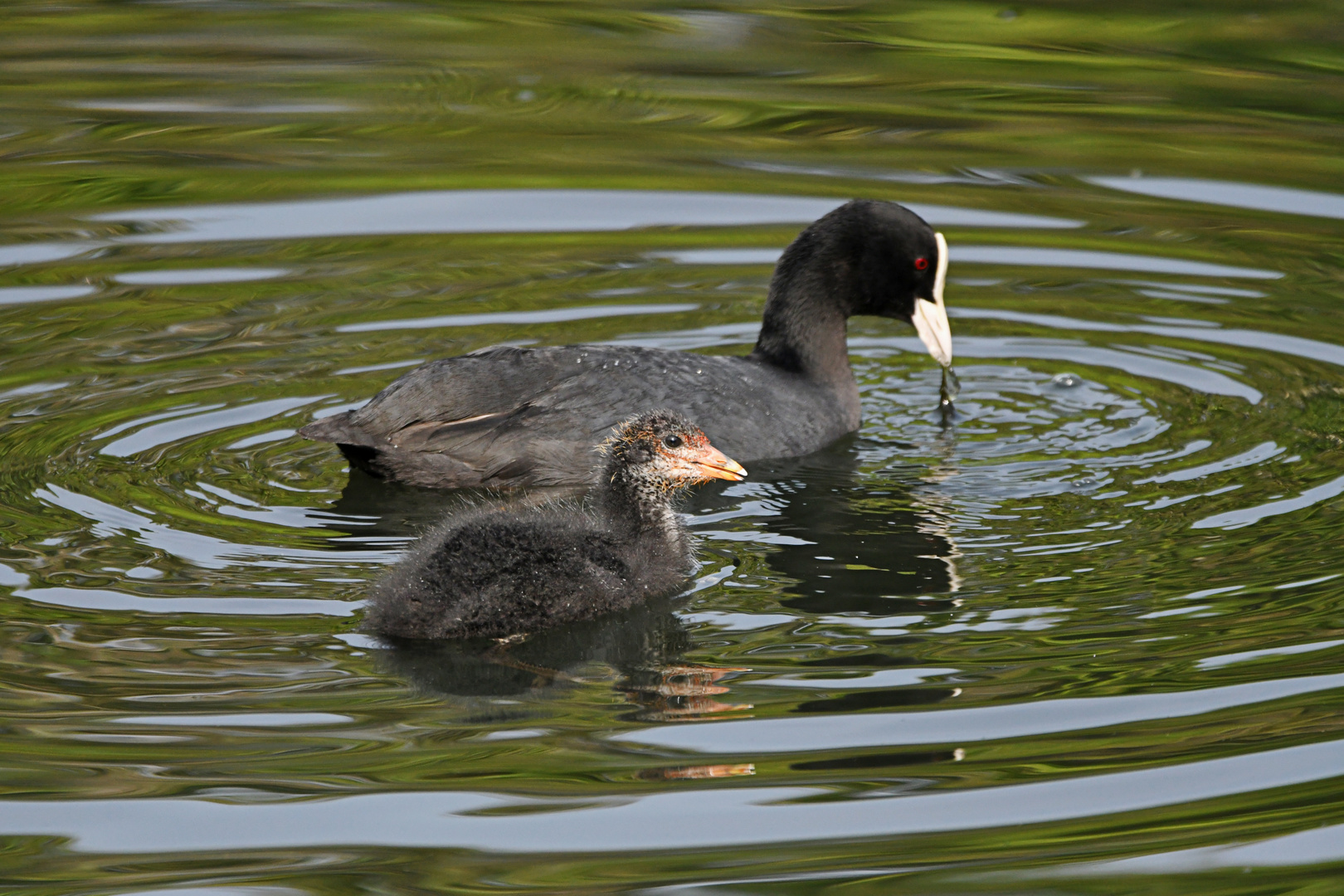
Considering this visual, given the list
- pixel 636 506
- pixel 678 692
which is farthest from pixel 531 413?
pixel 678 692

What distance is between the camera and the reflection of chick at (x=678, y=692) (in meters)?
5.27

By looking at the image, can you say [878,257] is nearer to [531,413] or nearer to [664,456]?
[531,413]

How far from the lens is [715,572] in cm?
666

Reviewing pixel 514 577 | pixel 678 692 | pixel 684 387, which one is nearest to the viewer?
pixel 678 692

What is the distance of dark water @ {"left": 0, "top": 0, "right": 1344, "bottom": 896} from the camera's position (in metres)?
4.62

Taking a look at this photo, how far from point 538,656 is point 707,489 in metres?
2.10

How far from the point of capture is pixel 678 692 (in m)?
5.46

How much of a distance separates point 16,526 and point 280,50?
24.2 ft

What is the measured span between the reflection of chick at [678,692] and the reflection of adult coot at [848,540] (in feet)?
2.19

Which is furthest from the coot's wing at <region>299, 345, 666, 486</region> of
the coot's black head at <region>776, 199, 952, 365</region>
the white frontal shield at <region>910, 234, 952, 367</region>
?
the white frontal shield at <region>910, 234, 952, 367</region>

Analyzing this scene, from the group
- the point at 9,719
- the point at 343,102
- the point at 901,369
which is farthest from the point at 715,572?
the point at 343,102

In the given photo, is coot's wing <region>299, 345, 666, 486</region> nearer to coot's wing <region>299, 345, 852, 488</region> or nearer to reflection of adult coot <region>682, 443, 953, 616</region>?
coot's wing <region>299, 345, 852, 488</region>

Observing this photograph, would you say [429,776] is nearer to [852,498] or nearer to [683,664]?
[683,664]

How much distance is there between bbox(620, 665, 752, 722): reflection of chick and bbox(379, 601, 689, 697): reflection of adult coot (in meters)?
0.08
